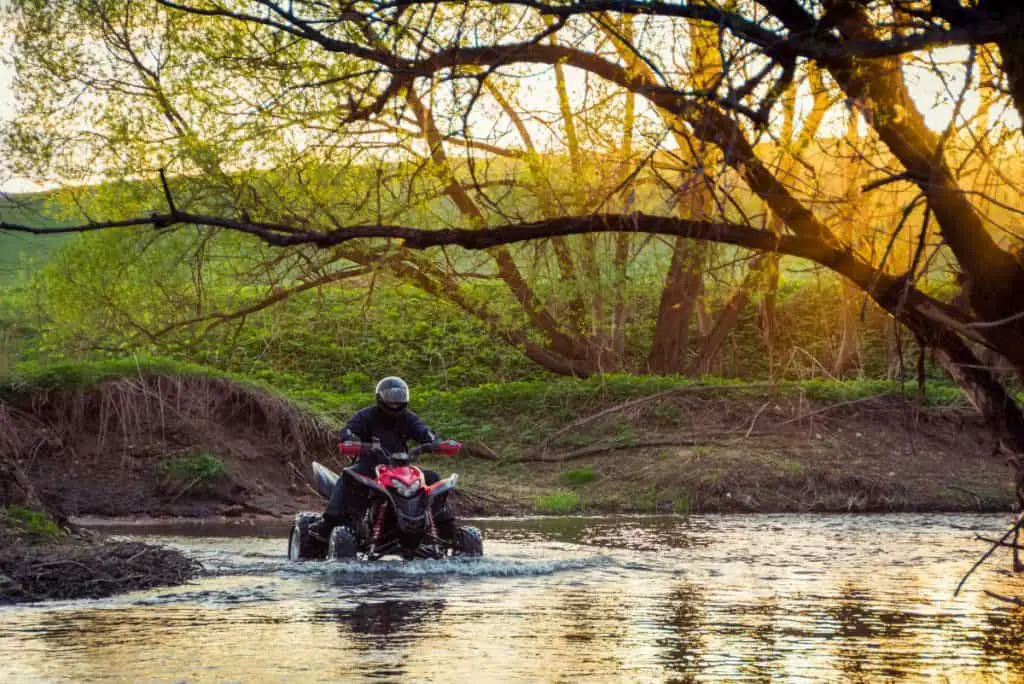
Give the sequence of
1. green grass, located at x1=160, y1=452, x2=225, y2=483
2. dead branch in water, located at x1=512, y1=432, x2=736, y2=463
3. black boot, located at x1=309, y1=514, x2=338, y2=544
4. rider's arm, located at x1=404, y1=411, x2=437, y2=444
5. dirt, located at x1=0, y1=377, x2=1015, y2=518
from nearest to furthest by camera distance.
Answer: black boot, located at x1=309, y1=514, x2=338, y2=544 < rider's arm, located at x1=404, y1=411, x2=437, y2=444 < dirt, located at x1=0, y1=377, x2=1015, y2=518 < green grass, located at x1=160, y1=452, x2=225, y2=483 < dead branch in water, located at x1=512, y1=432, x2=736, y2=463

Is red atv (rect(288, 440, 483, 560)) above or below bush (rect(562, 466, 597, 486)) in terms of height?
below

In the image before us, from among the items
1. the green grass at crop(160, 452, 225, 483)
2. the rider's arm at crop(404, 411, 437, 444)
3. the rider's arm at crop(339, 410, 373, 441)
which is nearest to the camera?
the rider's arm at crop(339, 410, 373, 441)

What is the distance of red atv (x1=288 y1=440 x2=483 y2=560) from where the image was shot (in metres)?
15.6

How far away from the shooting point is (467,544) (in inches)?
638

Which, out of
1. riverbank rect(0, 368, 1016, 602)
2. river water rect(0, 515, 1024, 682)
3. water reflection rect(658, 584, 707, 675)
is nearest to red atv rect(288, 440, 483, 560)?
river water rect(0, 515, 1024, 682)

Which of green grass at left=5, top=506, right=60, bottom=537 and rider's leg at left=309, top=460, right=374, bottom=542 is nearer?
green grass at left=5, top=506, right=60, bottom=537

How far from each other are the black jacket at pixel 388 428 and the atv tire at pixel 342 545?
3.01 feet

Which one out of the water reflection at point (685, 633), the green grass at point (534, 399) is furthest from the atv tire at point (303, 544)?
the green grass at point (534, 399)

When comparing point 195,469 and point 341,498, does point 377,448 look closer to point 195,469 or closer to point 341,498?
point 341,498

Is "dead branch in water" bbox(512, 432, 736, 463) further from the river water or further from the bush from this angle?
the river water

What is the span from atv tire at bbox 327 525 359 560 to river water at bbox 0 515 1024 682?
0.73 feet

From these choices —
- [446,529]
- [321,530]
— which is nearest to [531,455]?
[446,529]

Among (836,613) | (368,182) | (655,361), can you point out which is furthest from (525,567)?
(655,361)

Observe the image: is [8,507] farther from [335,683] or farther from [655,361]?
[655,361]
